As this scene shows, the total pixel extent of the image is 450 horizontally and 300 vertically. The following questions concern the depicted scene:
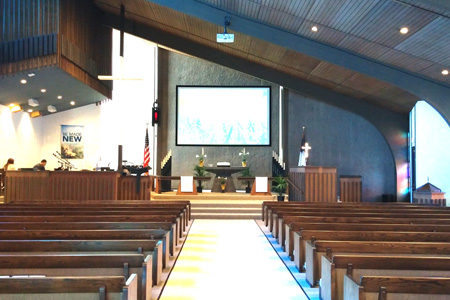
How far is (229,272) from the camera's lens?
197 inches

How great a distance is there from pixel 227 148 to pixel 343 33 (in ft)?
28.6

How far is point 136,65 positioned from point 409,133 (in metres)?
10.2

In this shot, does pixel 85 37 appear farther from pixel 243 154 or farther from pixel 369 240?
pixel 369 240

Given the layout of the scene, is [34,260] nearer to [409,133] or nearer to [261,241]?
[261,241]

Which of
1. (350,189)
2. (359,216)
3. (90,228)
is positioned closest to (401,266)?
(90,228)

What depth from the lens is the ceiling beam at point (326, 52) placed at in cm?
975

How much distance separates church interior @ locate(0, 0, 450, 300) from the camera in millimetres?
3738

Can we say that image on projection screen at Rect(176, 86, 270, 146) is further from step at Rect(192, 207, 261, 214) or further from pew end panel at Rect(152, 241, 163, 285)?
pew end panel at Rect(152, 241, 163, 285)

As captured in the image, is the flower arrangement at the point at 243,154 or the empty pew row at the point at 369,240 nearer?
the empty pew row at the point at 369,240

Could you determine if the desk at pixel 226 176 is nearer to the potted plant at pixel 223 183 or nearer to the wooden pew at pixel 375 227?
the potted plant at pixel 223 183

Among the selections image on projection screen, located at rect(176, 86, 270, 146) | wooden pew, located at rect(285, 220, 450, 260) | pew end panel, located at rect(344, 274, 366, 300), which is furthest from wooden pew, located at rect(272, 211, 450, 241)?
image on projection screen, located at rect(176, 86, 270, 146)

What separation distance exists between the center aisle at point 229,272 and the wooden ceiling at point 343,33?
4.10m

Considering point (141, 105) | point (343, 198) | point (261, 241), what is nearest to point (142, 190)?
point (261, 241)

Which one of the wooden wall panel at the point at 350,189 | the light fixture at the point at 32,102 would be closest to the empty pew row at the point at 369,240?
the wooden wall panel at the point at 350,189
